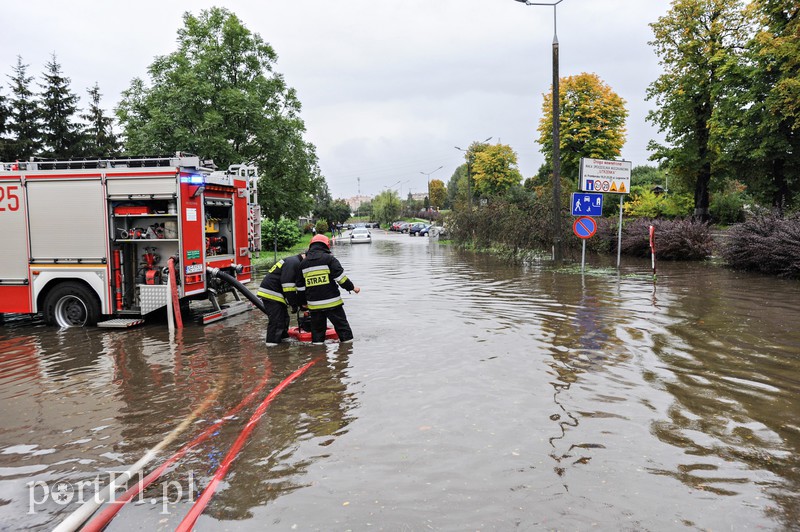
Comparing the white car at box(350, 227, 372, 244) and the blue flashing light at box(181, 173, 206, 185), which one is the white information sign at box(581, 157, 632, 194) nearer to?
the blue flashing light at box(181, 173, 206, 185)

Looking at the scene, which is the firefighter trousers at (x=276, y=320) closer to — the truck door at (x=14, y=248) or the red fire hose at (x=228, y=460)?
the red fire hose at (x=228, y=460)

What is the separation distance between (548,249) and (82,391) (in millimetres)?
18435

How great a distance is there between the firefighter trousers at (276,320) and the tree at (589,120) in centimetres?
3228

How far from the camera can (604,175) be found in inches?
676

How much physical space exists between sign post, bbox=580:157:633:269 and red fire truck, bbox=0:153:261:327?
1112 cm

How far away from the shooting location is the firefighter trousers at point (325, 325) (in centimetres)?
820

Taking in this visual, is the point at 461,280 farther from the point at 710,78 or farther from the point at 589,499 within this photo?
the point at 710,78

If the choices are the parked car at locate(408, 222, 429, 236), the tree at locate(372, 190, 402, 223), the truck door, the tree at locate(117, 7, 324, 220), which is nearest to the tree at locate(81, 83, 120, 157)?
the tree at locate(117, 7, 324, 220)

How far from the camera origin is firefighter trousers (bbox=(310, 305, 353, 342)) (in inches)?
323

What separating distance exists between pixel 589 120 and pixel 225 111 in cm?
2396

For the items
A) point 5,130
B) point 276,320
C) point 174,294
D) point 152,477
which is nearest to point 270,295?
point 276,320

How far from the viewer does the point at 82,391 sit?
632 cm

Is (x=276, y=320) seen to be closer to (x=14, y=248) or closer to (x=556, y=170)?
(x=14, y=248)
